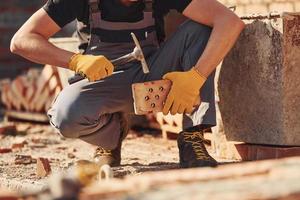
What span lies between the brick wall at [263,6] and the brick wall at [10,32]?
3.99 metres

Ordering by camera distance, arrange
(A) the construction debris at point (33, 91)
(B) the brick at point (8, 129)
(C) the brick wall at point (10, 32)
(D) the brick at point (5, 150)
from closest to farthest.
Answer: (D) the brick at point (5, 150)
(B) the brick at point (8, 129)
(A) the construction debris at point (33, 91)
(C) the brick wall at point (10, 32)

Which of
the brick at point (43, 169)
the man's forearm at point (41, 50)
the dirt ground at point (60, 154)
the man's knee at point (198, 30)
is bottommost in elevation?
the dirt ground at point (60, 154)

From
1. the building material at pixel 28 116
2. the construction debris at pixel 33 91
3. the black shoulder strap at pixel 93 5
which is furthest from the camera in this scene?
the building material at pixel 28 116

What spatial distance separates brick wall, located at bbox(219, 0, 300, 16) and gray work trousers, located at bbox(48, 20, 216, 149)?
82 cm

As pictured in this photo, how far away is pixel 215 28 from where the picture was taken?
4031 mm

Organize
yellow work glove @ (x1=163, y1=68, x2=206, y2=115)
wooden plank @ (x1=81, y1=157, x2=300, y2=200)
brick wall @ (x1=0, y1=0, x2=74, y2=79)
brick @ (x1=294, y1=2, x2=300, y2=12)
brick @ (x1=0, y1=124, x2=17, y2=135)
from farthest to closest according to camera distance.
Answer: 1. brick wall @ (x1=0, y1=0, x2=74, y2=79)
2. brick @ (x1=0, y1=124, x2=17, y2=135)
3. brick @ (x1=294, y1=2, x2=300, y2=12)
4. yellow work glove @ (x1=163, y1=68, x2=206, y2=115)
5. wooden plank @ (x1=81, y1=157, x2=300, y2=200)

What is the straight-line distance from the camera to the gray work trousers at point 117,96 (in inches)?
160

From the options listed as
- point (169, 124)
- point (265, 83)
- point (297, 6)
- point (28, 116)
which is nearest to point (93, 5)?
point (265, 83)

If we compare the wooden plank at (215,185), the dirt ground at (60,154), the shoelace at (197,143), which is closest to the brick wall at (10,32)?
the dirt ground at (60,154)

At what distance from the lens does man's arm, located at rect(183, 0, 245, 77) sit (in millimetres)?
3990

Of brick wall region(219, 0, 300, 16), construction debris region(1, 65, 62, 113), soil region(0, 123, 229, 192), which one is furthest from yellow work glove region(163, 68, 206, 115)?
construction debris region(1, 65, 62, 113)

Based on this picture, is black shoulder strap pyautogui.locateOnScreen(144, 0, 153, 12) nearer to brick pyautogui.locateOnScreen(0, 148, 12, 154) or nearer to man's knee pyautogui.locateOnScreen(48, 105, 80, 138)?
man's knee pyautogui.locateOnScreen(48, 105, 80, 138)

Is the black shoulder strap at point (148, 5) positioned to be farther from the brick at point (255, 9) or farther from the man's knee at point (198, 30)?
the brick at point (255, 9)

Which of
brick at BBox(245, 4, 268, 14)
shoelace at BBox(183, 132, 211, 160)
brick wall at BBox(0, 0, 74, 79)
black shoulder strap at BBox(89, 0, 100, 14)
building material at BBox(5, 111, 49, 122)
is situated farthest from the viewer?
brick wall at BBox(0, 0, 74, 79)
